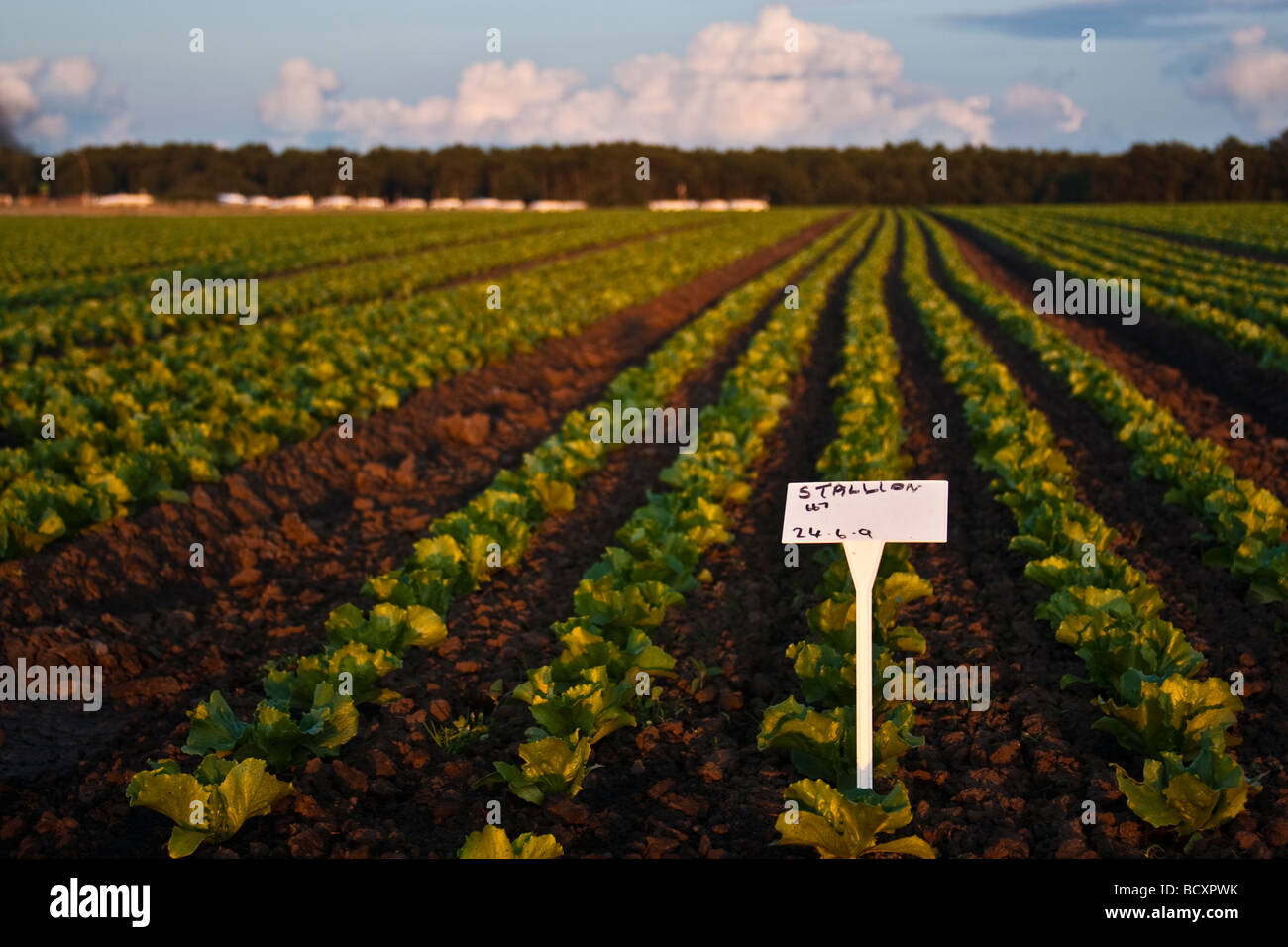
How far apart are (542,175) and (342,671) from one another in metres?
115

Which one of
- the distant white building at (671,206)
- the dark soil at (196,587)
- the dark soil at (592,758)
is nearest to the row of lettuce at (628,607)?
the dark soil at (592,758)

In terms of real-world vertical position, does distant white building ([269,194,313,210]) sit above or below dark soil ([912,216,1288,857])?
above

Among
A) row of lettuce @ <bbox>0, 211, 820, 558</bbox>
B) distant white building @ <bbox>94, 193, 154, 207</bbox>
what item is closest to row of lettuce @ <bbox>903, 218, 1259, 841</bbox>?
row of lettuce @ <bbox>0, 211, 820, 558</bbox>

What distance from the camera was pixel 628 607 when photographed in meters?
5.42

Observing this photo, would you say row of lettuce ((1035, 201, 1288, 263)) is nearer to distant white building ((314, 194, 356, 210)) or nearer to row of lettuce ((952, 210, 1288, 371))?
row of lettuce ((952, 210, 1288, 371))

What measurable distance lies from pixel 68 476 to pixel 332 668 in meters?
5.36

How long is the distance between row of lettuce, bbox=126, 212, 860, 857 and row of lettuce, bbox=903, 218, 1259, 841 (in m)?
2.17

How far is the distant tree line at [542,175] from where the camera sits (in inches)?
4306

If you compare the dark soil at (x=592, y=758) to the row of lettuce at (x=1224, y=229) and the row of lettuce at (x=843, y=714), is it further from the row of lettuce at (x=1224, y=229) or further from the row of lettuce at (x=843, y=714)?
the row of lettuce at (x=1224, y=229)

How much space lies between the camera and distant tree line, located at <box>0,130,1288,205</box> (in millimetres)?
109375

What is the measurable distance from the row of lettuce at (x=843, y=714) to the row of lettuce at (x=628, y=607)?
2.45 ft

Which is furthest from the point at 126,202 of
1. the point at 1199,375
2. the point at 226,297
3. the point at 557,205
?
the point at 1199,375

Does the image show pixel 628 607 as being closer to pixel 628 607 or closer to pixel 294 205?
pixel 628 607
